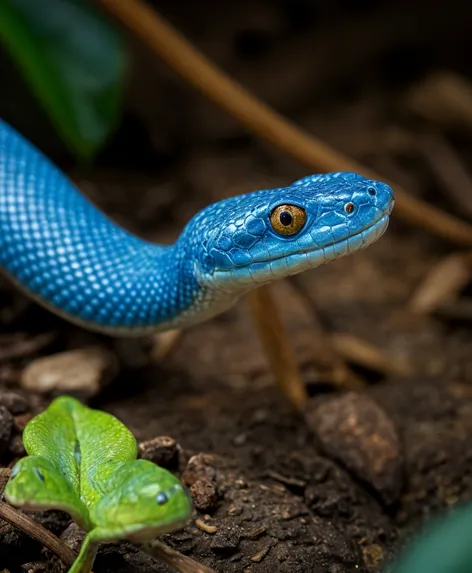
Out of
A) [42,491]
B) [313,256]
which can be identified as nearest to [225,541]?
[42,491]

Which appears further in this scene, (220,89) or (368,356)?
(368,356)

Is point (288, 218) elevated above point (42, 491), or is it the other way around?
point (288, 218)

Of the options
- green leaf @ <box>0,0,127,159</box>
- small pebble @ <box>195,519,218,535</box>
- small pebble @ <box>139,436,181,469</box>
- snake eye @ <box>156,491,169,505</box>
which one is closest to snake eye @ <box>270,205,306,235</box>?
small pebble @ <box>139,436,181,469</box>

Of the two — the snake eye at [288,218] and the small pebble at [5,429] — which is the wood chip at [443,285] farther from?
the small pebble at [5,429]

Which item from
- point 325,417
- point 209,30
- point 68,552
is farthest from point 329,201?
point 209,30

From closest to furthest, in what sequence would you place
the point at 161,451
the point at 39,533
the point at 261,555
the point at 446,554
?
the point at 446,554 → the point at 39,533 → the point at 261,555 → the point at 161,451

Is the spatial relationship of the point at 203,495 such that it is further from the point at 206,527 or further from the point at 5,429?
the point at 5,429

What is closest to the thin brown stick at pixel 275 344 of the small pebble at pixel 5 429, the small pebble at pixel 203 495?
the small pebble at pixel 203 495
